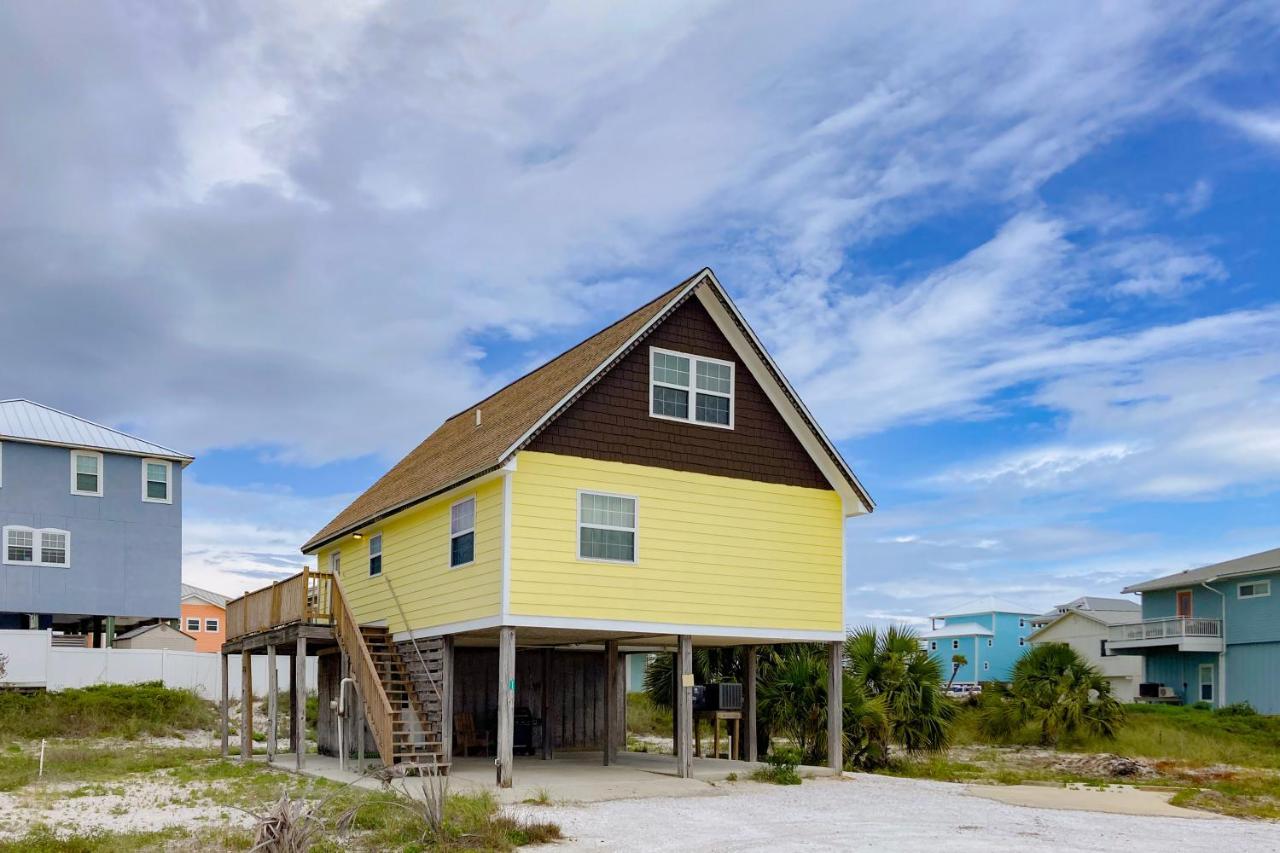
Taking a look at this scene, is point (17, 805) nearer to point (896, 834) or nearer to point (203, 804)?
point (203, 804)

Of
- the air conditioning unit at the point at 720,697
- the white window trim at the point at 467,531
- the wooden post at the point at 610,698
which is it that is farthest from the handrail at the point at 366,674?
the air conditioning unit at the point at 720,697

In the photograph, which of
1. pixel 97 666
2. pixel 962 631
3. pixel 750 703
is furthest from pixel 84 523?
pixel 962 631

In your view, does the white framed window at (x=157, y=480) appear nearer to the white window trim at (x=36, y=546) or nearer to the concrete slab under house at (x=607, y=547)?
the white window trim at (x=36, y=546)

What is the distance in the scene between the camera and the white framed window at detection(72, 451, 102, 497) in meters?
43.2

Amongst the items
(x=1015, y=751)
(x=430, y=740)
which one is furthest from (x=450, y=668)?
(x=1015, y=751)

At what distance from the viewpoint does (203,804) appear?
1923 cm

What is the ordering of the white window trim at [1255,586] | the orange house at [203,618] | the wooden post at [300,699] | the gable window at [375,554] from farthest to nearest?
the orange house at [203,618]
the white window trim at [1255,586]
the gable window at [375,554]
the wooden post at [300,699]

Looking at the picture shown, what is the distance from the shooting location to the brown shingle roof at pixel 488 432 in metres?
22.0

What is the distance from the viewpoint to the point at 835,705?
24.8 metres

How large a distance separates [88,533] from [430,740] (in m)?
25.5

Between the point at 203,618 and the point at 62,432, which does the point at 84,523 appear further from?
the point at 203,618

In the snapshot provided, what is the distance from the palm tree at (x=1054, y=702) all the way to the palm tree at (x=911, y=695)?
294 inches

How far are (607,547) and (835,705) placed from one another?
6437 mm

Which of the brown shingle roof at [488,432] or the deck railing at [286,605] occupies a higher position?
the brown shingle roof at [488,432]
